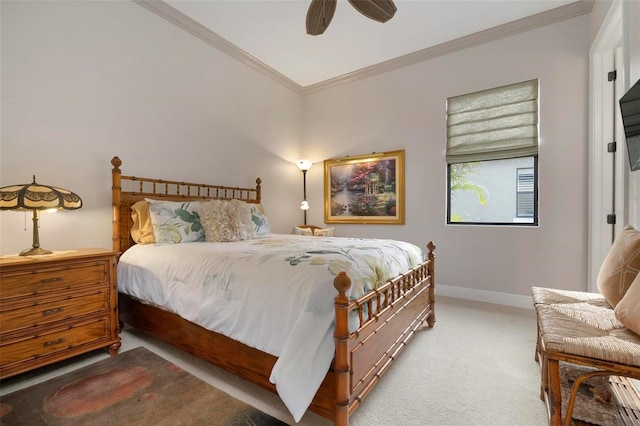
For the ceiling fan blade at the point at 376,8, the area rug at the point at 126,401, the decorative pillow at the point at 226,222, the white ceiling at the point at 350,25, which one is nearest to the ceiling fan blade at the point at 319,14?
the ceiling fan blade at the point at 376,8

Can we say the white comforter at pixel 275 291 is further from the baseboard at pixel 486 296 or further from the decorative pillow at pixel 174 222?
the baseboard at pixel 486 296

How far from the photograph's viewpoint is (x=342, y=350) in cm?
124

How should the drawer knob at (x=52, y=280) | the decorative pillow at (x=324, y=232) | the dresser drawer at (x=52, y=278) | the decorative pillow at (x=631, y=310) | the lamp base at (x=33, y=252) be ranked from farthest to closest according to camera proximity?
the decorative pillow at (x=324, y=232) → the lamp base at (x=33, y=252) → the drawer knob at (x=52, y=280) → the dresser drawer at (x=52, y=278) → the decorative pillow at (x=631, y=310)

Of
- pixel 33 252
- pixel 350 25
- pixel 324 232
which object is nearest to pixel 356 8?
pixel 350 25

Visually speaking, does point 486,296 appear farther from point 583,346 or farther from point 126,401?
point 126,401

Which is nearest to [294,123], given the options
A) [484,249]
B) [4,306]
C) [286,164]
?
[286,164]

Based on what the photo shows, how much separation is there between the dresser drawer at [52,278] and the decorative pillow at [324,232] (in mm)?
2486

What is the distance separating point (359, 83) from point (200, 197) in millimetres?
2803

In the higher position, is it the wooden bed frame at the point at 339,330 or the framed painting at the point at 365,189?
the framed painting at the point at 365,189

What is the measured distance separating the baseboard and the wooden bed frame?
1107 mm

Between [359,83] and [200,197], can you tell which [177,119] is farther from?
[359,83]

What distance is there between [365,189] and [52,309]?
3489 mm

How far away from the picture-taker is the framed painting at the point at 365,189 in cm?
388

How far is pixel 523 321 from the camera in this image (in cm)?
270
